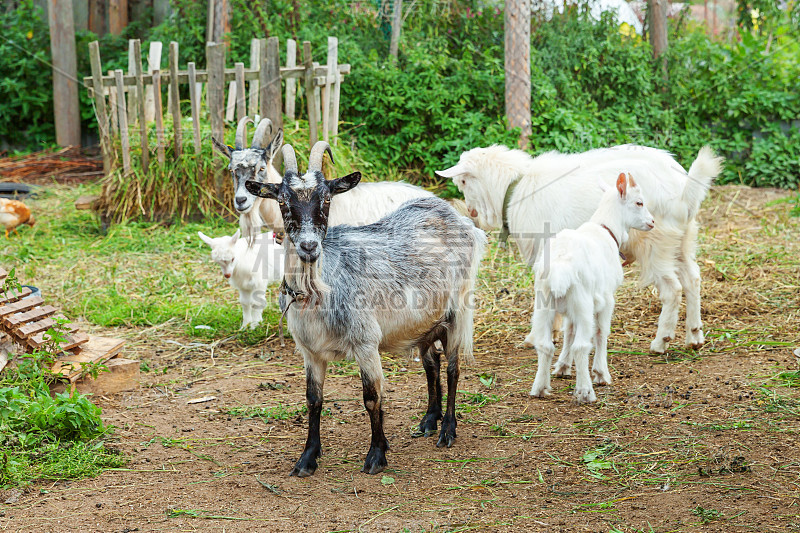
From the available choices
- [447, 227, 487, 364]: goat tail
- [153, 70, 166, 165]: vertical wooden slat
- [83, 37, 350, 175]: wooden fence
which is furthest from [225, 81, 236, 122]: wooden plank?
[447, 227, 487, 364]: goat tail

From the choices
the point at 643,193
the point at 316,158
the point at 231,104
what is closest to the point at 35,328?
the point at 316,158

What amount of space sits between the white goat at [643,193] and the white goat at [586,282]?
53 cm

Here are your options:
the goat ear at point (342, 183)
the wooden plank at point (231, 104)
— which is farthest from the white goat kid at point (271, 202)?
the wooden plank at point (231, 104)

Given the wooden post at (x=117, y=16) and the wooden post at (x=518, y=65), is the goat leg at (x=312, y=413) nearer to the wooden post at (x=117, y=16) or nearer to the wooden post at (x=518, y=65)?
the wooden post at (x=518, y=65)

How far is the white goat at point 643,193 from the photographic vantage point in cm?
578

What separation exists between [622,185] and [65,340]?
3795 mm

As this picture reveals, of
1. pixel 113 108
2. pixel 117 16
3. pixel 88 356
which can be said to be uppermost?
pixel 117 16

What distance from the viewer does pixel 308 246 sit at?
12.5 feet

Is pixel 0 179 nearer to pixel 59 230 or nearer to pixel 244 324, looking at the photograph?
pixel 59 230

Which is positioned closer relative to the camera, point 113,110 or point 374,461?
point 374,461

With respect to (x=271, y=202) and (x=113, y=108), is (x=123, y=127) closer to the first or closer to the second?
(x=113, y=108)

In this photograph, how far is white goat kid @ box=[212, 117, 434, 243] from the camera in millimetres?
6219

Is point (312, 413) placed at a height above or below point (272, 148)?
below

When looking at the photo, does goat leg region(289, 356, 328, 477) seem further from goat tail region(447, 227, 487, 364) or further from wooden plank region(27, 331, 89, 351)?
wooden plank region(27, 331, 89, 351)
